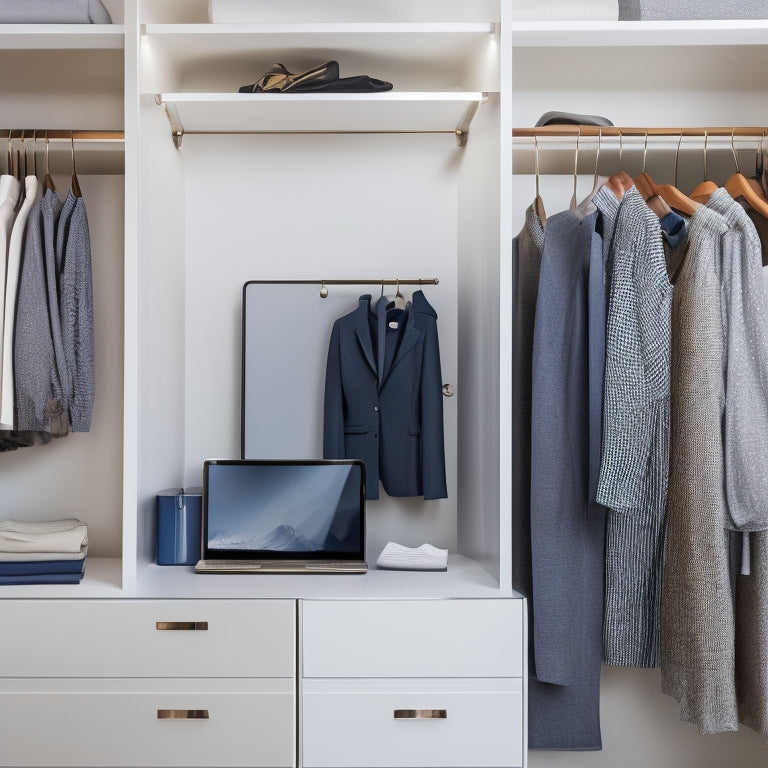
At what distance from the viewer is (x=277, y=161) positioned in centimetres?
246

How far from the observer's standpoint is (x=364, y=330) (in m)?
2.34

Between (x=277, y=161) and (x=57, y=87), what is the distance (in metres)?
0.72

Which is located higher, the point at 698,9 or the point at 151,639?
the point at 698,9

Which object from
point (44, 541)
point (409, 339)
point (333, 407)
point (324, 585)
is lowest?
point (324, 585)

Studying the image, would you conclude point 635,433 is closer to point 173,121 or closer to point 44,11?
point 173,121

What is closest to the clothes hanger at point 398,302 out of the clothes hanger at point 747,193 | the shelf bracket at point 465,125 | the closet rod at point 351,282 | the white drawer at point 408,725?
the closet rod at point 351,282

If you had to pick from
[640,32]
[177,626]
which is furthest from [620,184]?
[177,626]

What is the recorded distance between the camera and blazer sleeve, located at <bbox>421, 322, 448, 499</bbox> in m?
2.30

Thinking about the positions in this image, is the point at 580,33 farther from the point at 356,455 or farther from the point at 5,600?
the point at 5,600

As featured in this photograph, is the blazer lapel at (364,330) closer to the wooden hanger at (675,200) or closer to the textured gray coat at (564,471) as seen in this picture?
the textured gray coat at (564,471)

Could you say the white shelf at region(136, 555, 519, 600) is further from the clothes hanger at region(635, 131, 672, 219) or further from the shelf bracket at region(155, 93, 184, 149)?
the shelf bracket at region(155, 93, 184, 149)

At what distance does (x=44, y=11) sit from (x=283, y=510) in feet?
4.72

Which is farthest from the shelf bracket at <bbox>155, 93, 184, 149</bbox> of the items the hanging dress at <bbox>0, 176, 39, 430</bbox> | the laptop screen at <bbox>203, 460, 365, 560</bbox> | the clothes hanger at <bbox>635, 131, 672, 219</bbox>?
the clothes hanger at <bbox>635, 131, 672, 219</bbox>

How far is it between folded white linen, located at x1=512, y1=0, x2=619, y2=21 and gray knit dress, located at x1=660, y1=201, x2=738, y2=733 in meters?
0.61
